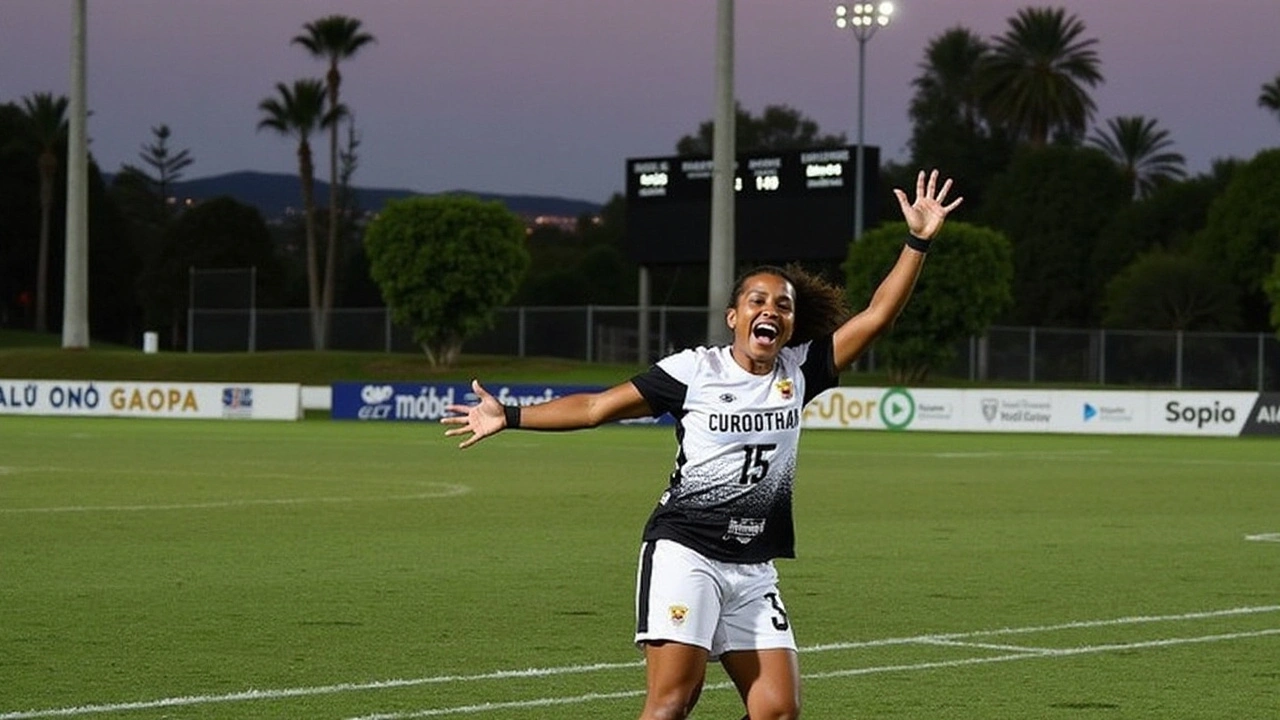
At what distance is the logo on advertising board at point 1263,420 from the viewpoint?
158 feet

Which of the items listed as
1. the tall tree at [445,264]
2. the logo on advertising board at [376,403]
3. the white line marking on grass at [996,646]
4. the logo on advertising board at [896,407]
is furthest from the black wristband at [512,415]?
the tall tree at [445,264]

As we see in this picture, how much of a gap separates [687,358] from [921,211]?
47.5 inches

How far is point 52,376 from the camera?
7125 cm

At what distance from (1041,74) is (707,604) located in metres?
107

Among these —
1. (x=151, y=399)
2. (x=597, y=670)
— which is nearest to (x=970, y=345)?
(x=151, y=399)

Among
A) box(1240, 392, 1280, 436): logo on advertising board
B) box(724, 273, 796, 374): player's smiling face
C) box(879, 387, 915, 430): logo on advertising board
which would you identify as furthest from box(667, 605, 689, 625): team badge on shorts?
box(879, 387, 915, 430): logo on advertising board

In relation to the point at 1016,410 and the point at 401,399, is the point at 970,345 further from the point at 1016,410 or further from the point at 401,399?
the point at 401,399

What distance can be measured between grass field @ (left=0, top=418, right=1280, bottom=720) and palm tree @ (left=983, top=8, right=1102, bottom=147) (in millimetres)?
82311

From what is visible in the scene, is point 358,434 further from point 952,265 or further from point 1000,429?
point 952,265

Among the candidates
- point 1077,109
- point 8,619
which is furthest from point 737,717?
point 1077,109

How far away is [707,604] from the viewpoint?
24.9 feet

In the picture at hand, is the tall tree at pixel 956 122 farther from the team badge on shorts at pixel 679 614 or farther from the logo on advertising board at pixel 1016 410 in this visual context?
the team badge on shorts at pixel 679 614

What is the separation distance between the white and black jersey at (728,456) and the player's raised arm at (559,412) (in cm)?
7

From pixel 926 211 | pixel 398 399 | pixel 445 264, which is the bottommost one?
pixel 398 399
